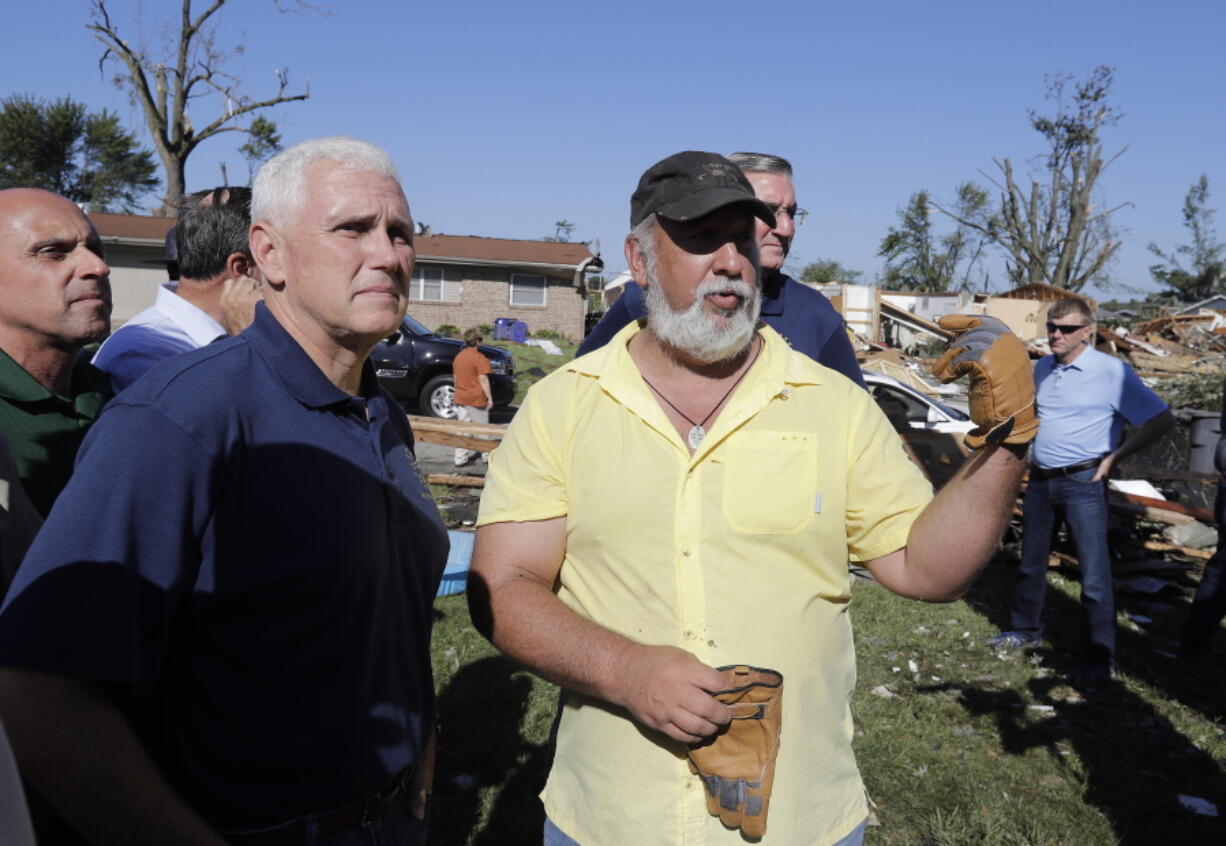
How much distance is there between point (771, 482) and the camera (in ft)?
6.87

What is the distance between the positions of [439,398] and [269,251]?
14268mm

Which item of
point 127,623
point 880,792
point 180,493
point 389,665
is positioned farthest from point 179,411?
point 880,792

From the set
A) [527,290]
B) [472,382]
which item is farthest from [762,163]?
[527,290]

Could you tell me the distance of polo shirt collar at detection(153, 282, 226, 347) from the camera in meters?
3.24

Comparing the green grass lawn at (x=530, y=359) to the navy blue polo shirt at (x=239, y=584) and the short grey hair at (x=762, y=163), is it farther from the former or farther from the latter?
the navy blue polo shirt at (x=239, y=584)

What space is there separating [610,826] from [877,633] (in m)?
4.99

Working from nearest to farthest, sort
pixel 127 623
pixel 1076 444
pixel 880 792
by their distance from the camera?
pixel 127 623 < pixel 880 792 < pixel 1076 444

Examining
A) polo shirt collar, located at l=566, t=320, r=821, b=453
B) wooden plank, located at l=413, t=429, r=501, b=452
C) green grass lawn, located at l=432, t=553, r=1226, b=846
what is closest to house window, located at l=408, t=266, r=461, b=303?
wooden plank, located at l=413, t=429, r=501, b=452

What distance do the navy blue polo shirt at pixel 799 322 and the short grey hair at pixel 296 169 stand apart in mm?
1380

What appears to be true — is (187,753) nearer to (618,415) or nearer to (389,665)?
(389,665)

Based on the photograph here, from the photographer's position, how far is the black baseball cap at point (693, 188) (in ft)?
7.25

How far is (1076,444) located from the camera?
234 inches

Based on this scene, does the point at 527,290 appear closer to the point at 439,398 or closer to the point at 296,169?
the point at 439,398

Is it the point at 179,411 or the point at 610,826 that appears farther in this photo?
the point at 610,826
